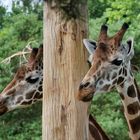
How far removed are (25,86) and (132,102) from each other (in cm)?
99

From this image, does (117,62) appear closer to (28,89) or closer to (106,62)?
(106,62)

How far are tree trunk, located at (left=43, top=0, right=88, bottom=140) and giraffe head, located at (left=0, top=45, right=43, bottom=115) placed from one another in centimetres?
122

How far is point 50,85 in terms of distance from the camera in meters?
3.81

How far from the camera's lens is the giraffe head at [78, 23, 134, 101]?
4285 millimetres

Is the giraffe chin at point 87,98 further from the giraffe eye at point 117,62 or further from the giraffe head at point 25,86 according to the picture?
the giraffe head at point 25,86

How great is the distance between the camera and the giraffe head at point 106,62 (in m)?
4.29

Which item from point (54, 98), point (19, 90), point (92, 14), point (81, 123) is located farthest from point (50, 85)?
point (92, 14)

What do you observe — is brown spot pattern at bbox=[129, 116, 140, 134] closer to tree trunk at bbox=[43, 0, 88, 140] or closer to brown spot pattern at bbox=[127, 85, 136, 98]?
brown spot pattern at bbox=[127, 85, 136, 98]

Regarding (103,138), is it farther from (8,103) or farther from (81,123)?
(81,123)

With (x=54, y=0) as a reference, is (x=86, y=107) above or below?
below

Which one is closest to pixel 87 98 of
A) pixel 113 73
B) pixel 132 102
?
pixel 113 73

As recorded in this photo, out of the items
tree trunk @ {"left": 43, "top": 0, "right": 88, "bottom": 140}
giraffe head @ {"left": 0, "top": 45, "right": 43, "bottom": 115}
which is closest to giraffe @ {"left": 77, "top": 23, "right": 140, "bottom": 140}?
tree trunk @ {"left": 43, "top": 0, "right": 88, "bottom": 140}

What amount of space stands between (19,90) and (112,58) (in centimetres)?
100

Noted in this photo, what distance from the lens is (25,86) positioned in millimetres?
5168
